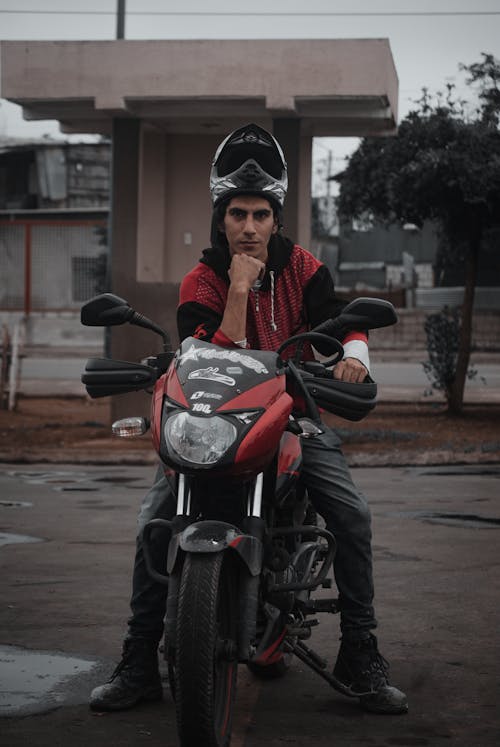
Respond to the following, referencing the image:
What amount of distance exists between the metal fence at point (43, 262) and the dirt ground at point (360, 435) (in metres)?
17.0

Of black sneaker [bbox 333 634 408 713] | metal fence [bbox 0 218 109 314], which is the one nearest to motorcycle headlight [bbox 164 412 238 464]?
black sneaker [bbox 333 634 408 713]

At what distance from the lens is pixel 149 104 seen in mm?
15633

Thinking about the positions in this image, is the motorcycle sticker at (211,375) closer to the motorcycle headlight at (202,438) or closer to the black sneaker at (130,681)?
the motorcycle headlight at (202,438)

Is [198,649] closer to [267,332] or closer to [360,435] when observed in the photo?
[267,332]

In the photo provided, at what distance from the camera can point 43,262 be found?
3719 cm

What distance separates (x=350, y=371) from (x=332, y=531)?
63 centimetres

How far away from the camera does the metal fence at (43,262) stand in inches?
1460

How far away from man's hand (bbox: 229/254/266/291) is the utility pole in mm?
21376

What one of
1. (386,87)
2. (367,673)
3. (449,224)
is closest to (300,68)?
(386,87)

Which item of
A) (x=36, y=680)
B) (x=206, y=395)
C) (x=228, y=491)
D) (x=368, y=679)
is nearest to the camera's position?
(x=206, y=395)

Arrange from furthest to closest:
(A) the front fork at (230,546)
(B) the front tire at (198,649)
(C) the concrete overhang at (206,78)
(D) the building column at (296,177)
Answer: (D) the building column at (296,177) < (C) the concrete overhang at (206,78) < (A) the front fork at (230,546) < (B) the front tire at (198,649)

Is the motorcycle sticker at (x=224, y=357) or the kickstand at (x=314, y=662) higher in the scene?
the motorcycle sticker at (x=224, y=357)

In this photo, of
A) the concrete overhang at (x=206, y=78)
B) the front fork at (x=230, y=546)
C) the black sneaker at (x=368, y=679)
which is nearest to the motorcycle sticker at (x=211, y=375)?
the front fork at (x=230, y=546)

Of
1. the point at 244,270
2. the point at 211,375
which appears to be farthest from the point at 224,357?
the point at 244,270
